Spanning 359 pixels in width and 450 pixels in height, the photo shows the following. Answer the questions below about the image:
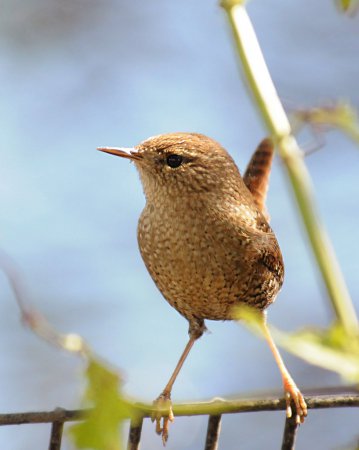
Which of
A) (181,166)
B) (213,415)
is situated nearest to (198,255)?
(181,166)

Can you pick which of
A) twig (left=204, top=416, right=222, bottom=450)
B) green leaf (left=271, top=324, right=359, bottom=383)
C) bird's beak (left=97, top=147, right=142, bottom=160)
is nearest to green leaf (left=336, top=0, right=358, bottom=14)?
green leaf (left=271, top=324, right=359, bottom=383)

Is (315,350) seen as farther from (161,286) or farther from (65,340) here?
(161,286)

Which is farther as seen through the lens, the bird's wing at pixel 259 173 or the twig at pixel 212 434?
the bird's wing at pixel 259 173

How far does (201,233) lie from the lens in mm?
2123

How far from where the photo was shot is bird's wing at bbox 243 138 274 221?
2.73 m

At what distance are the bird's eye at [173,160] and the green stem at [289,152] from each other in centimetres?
146

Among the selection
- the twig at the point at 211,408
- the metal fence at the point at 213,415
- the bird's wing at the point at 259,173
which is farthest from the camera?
the bird's wing at the point at 259,173

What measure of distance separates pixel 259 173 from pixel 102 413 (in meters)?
2.24

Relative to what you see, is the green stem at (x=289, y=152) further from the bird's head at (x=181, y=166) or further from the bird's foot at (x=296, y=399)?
the bird's head at (x=181, y=166)

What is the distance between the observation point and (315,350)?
1.66ft

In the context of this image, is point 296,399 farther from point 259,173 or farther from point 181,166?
point 259,173

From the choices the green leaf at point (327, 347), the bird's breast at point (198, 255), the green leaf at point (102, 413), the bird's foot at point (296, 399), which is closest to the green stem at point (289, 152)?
the green leaf at point (327, 347)

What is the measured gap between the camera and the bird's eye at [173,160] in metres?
2.31

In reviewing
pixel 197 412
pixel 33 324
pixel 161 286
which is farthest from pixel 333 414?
pixel 197 412
